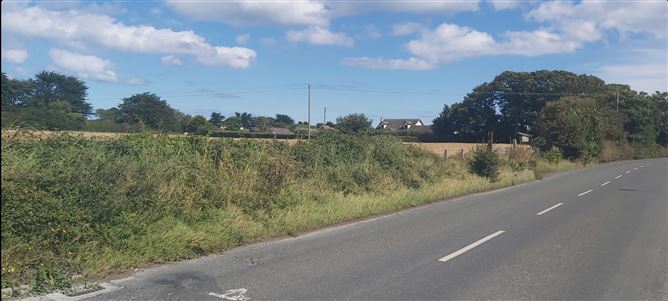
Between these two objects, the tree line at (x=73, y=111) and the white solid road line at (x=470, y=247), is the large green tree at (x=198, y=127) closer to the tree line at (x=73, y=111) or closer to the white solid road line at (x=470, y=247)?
the tree line at (x=73, y=111)

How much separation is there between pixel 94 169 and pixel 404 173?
474 inches

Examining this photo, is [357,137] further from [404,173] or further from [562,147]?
[562,147]

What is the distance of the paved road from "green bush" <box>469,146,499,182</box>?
1134cm

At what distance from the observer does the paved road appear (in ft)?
19.9

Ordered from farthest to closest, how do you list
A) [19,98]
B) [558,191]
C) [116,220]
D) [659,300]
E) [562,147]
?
[562,147] < [558,191] < [19,98] < [116,220] < [659,300]

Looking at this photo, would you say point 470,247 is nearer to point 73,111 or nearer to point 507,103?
point 73,111

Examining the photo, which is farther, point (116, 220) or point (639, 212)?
point (639, 212)

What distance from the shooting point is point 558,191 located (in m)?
20.5

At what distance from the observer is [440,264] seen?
24.6 feet

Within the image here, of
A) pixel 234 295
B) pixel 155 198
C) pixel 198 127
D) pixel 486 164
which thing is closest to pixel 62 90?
pixel 198 127

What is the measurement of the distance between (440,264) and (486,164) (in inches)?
696

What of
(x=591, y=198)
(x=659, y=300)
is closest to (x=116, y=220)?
(x=659, y=300)

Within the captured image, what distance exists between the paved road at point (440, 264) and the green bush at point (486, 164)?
37.2 ft

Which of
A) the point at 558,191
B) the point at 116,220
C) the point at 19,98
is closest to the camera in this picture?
the point at 116,220
